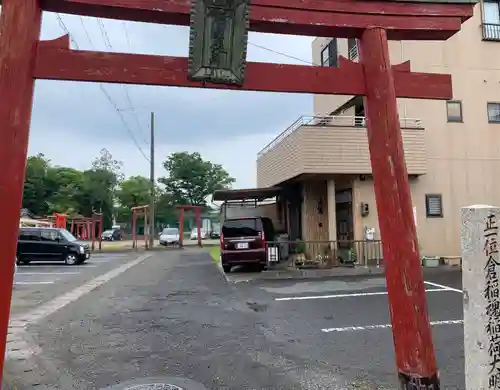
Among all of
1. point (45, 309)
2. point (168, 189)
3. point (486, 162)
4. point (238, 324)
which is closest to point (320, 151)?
point (486, 162)

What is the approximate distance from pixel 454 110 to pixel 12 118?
15618 millimetres

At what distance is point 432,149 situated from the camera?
611 inches

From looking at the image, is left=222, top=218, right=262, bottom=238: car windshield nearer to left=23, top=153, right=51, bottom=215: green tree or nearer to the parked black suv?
the parked black suv

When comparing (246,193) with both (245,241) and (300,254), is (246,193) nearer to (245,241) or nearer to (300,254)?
(245,241)

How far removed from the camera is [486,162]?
52.2 feet

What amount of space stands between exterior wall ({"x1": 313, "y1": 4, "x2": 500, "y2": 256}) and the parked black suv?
14.2 metres

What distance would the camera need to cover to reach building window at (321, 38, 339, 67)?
17375 millimetres

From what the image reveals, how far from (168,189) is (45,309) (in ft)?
158

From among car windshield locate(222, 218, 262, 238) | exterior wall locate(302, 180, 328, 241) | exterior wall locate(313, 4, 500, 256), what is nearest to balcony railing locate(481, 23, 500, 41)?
exterior wall locate(313, 4, 500, 256)

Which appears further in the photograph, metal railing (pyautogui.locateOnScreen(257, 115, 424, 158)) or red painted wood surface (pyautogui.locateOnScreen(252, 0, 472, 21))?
metal railing (pyautogui.locateOnScreen(257, 115, 424, 158))

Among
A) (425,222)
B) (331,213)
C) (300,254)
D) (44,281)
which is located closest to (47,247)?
(44,281)

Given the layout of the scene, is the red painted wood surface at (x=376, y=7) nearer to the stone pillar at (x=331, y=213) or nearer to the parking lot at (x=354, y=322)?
the parking lot at (x=354, y=322)

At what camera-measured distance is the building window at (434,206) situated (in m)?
15.4

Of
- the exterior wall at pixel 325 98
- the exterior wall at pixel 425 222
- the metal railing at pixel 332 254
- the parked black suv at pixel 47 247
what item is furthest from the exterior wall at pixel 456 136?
the parked black suv at pixel 47 247
